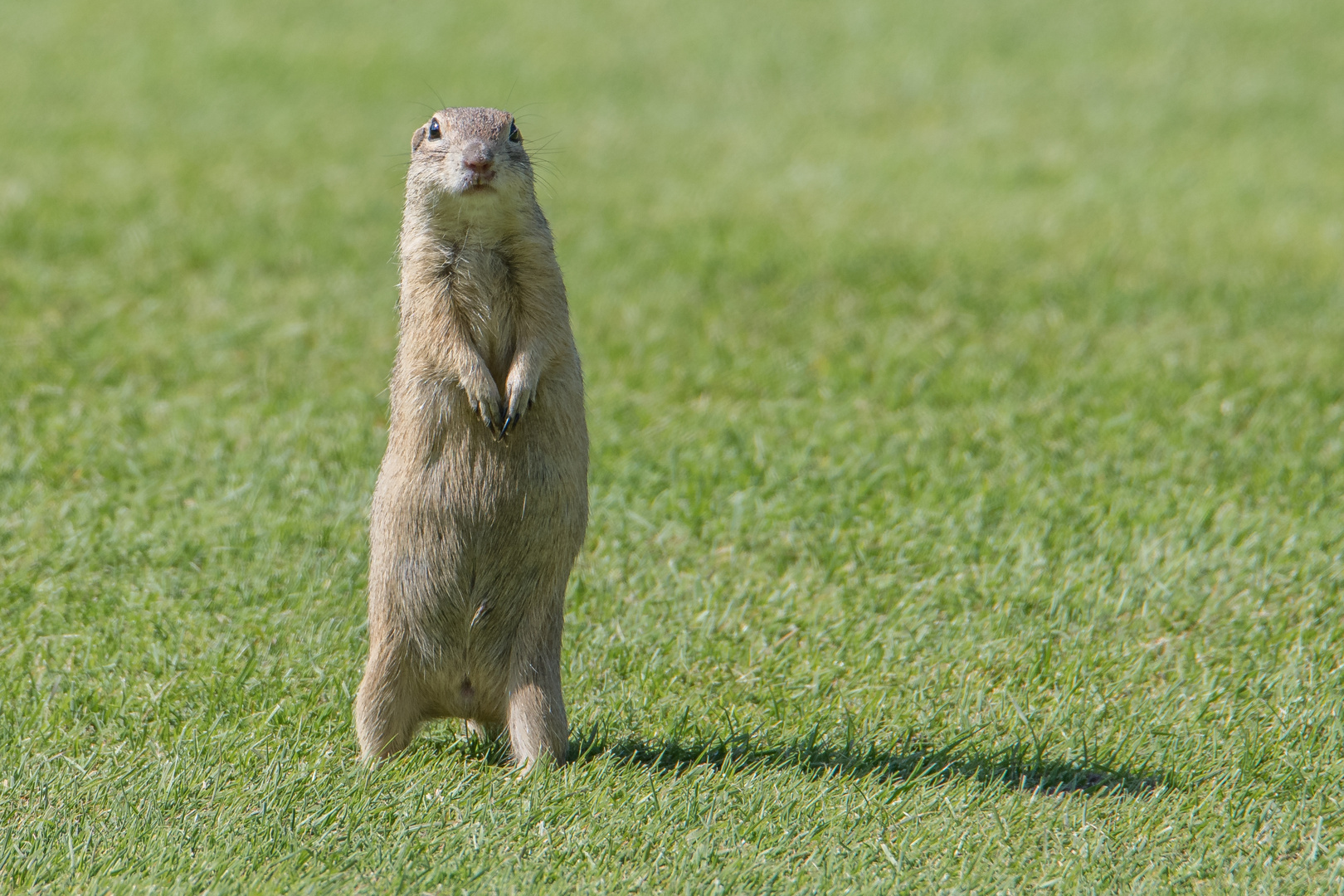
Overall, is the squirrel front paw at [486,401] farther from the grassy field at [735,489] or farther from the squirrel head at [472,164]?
the grassy field at [735,489]

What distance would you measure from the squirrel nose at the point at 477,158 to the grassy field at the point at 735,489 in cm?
152

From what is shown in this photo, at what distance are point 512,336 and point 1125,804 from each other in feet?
6.53

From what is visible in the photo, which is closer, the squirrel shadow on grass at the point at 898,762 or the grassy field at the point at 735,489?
the grassy field at the point at 735,489

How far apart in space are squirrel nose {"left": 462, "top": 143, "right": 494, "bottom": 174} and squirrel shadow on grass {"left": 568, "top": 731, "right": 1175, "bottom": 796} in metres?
1.55

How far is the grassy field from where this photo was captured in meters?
3.68

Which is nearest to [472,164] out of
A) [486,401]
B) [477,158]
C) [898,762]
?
[477,158]

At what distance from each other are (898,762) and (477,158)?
1951 mm

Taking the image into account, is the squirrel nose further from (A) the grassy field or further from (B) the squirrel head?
(A) the grassy field

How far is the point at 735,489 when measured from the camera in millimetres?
5887

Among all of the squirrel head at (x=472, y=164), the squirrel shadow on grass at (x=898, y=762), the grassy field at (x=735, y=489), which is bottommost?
the squirrel shadow on grass at (x=898, y=762)

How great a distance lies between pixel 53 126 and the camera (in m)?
10.2

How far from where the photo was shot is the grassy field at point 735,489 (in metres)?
3.68

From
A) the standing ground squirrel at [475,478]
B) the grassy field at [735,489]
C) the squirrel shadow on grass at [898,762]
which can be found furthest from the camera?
the squirrel shadow on grass at [898,762]

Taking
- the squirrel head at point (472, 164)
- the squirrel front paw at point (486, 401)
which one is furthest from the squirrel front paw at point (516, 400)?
the squirrel head at point (472, 164)
